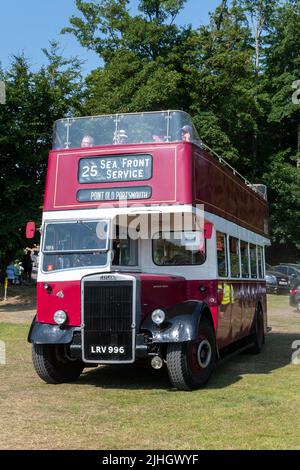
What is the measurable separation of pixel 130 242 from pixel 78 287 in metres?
1.28

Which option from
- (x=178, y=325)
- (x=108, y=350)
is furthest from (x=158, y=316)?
(x=108, y=350)

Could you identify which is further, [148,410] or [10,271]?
[10,271]

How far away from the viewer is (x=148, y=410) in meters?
7.68

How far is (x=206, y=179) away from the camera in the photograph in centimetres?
994

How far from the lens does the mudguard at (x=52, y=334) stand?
8.98m

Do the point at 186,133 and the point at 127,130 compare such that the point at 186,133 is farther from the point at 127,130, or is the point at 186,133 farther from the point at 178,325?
the point at 178,325

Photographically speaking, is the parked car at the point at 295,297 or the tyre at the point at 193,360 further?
the parked car at the point at 295,297

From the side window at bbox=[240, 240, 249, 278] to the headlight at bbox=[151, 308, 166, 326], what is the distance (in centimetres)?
419

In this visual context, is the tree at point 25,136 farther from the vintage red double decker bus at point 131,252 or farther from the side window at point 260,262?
the vintage red double decker bus at point 131,252

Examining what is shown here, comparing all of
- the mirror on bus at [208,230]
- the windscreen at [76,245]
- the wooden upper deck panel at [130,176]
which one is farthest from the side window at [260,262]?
the windscreen at [76,245]

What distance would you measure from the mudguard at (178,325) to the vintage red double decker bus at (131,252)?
16mm

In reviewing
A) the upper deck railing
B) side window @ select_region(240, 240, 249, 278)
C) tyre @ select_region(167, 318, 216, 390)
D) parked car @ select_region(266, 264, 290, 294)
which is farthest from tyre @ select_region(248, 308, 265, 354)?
parked car @ select_region(266, 264, 290, 294)

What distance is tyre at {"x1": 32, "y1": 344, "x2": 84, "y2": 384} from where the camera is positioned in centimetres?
937

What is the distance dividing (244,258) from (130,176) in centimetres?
416
